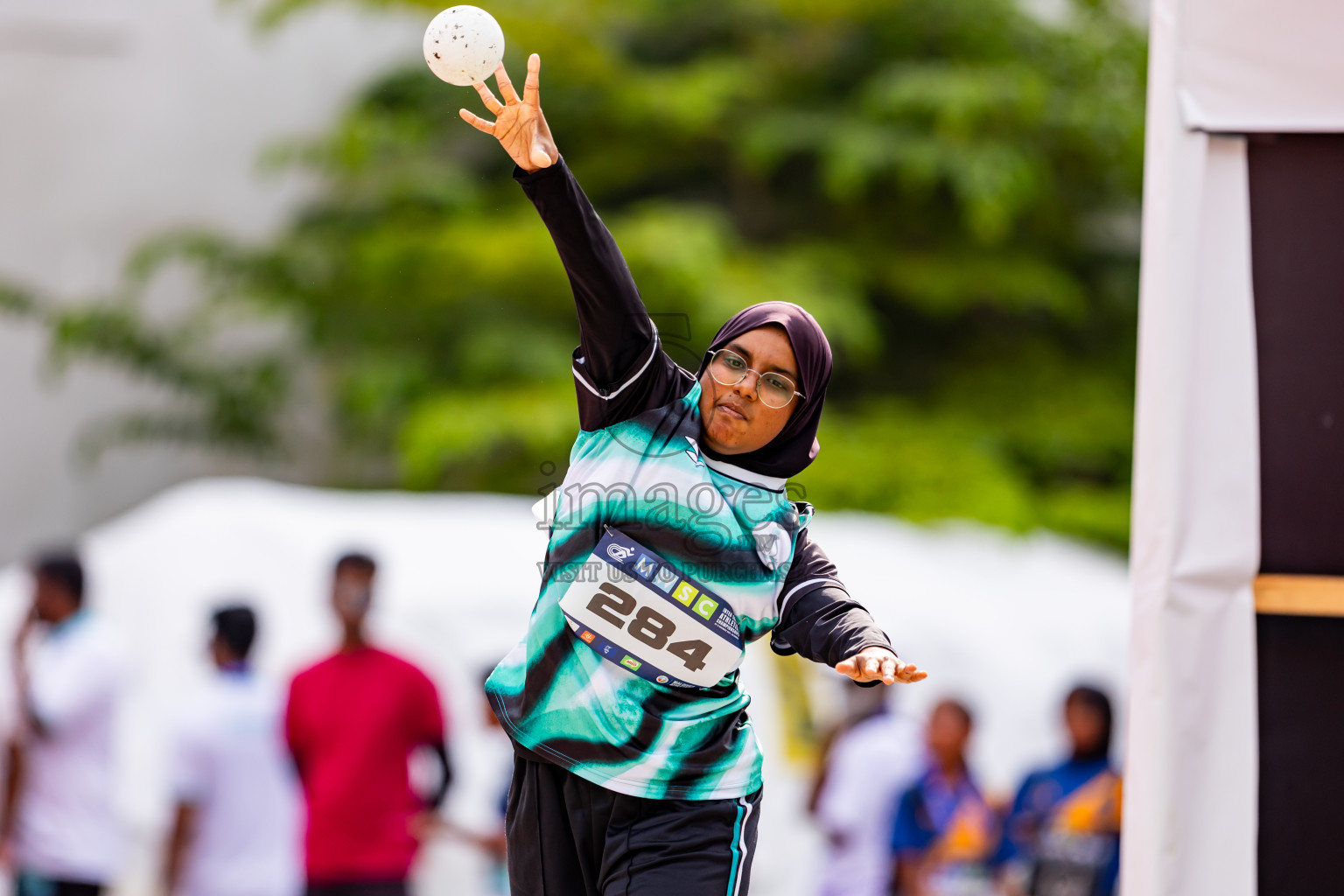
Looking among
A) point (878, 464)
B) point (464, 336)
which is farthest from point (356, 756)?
point (878, 464)

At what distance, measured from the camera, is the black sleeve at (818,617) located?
8.16 feet

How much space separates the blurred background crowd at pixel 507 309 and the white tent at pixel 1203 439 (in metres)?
3.57

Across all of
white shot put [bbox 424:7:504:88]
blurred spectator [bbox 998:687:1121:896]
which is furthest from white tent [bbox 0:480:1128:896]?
white shot put [bbox 424:7:504:88]

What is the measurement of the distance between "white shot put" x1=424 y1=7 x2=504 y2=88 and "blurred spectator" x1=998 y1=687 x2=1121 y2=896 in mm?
3995

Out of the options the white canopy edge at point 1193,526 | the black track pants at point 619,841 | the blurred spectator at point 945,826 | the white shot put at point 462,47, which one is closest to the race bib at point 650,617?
the black track pants at point 619,841

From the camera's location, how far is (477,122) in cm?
241

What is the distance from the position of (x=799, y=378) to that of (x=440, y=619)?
5.18 m

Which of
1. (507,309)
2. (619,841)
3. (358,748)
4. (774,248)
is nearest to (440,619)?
(358,748)

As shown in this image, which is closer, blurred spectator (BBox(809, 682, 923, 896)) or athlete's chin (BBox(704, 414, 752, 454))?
athlete's chin (BBox(704, 414, 752, 454))

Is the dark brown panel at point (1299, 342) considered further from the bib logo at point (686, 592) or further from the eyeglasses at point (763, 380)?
the bib logo at point (686, 592)

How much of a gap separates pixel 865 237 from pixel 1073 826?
7297 millimetres

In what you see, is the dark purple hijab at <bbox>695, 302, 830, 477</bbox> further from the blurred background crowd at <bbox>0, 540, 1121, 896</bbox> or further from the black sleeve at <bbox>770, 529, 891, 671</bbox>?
the blurred background crowd at <bbox>0, 540, 1121, 896</bbox>

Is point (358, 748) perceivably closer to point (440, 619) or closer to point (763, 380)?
point (440, 619)

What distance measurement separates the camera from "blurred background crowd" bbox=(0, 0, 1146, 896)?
7.71 metres
